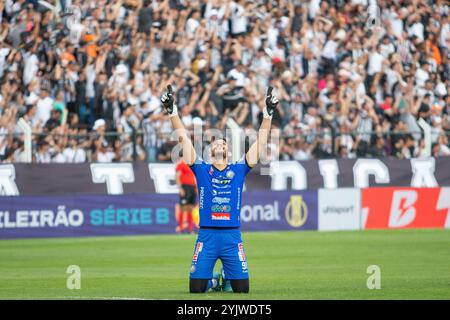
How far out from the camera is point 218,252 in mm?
14922

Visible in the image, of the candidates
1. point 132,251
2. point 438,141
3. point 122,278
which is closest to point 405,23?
point 438,141

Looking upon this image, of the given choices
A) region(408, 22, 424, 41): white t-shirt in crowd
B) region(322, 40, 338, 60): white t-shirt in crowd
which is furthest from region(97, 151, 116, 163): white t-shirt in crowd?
region(408, 22, 424, 41): white t-shirt in crowd

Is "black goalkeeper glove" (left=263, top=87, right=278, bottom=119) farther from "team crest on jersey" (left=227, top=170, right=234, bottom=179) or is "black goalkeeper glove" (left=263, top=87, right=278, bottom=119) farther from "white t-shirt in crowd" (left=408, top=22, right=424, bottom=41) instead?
"white t-shirt in crowd" (left=408, top=22, right=424, bottom=41)

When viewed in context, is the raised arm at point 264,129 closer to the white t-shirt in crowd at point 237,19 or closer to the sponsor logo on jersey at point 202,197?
the sponsor logo on jersey at point 202,197

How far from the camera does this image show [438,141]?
1297 inches

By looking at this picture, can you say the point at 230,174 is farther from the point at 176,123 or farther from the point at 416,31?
the point at 416,31

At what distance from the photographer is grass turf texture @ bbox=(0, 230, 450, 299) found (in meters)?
15.4

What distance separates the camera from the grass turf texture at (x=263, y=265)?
15.4m

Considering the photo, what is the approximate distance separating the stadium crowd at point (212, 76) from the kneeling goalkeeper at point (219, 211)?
45.6 feet

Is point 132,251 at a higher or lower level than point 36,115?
lower

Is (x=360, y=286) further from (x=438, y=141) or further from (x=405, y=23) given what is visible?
(x=405, y=23)

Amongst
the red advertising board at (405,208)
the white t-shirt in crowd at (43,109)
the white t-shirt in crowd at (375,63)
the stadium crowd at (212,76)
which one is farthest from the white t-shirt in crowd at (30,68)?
the white t-shirt in crowd at (375,63)

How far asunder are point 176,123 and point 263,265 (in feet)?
22.4
